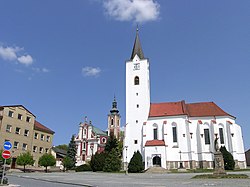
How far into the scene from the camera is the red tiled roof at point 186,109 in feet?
157

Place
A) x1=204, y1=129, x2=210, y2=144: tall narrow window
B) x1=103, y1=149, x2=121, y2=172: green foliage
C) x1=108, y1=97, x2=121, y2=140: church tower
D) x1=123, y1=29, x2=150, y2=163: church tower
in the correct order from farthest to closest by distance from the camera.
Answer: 1. x1=108, y1=97, x2=121, y2=140: church tower
2. x1=123, y1=29, x2=150, y2=163: church tower
3. x1=204, y1=129, x2=210, y2=144: tall narrow window
4. x1=103, y1=149, x2=121, y2=172: green foliage

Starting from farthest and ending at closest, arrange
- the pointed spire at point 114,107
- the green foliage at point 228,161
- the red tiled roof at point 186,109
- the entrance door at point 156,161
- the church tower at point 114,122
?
the pointed spire at point 114,107
the church tower at point 114,122
the red tiled roof at point 186,109
the entrance door at point 156,161
the green foliage at point 228,161

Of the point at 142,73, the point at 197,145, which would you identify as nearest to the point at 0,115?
the point at 142,73

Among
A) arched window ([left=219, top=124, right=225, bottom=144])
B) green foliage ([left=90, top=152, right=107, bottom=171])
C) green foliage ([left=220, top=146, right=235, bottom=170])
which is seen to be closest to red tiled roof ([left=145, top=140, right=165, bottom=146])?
green foliage ([left=90, top=152, right=107, bottom=171])

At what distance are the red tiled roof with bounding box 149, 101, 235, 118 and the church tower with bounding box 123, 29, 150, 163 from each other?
2168 millimetres

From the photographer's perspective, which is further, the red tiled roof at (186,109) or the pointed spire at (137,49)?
the pointed spire at (137,49)

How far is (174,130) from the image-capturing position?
4691 centimetres

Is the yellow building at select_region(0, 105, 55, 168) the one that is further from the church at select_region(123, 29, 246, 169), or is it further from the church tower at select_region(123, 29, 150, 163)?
the church at select_region(123, 29, 246, 169)

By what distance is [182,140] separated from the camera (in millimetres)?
45594

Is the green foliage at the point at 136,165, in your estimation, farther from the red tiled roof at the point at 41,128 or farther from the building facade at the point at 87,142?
the building facade at the point at 87,142

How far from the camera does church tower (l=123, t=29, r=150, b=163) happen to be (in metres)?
48.0

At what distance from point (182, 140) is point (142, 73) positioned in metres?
16.1

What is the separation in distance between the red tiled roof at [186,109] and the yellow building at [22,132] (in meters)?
22.9

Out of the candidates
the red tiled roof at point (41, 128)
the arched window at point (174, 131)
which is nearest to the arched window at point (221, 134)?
the arched window at point (174, 131)
